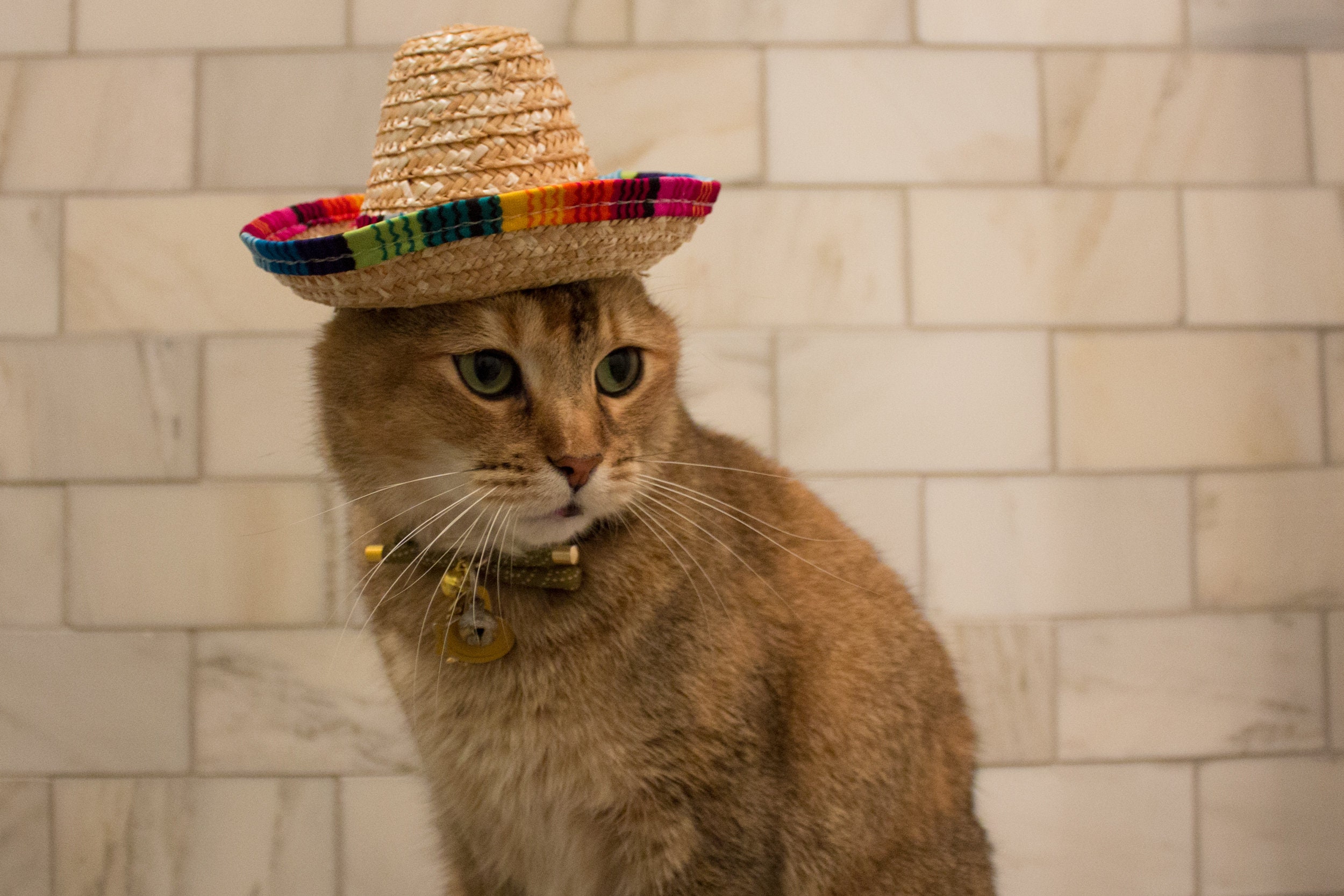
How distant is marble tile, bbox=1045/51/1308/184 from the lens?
174 cm

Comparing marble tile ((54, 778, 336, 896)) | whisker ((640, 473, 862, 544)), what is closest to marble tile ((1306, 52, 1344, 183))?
whisker ((640, 473, 862, 544))

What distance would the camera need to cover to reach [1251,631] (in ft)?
5.79

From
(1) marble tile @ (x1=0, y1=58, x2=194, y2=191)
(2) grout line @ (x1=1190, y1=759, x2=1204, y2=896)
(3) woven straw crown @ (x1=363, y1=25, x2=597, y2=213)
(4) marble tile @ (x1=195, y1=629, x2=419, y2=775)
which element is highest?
(1) marble tile @ (x1=0, y1=58, x2=194, y2=191)

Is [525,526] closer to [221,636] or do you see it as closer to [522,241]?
[522,241]

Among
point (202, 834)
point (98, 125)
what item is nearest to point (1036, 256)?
point (98, 125)

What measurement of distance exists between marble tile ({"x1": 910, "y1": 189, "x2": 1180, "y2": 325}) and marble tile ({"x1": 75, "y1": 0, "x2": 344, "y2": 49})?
3.38 ft

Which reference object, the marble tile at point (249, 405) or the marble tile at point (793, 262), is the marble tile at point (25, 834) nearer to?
the marble tile at point (249, 405)

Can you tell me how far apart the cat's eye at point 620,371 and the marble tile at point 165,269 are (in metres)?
0.78

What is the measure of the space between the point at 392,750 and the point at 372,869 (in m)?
0.20

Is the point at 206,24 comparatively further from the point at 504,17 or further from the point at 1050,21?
the point at 1050,21

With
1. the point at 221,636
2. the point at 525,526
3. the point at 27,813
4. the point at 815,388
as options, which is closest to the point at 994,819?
the point at 815,388

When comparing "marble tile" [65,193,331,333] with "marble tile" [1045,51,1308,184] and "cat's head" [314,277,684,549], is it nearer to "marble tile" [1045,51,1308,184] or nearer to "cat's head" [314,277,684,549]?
"cat's head" [314,277,684,549]

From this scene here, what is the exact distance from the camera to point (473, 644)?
1.06m

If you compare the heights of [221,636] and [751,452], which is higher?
[751,452]
